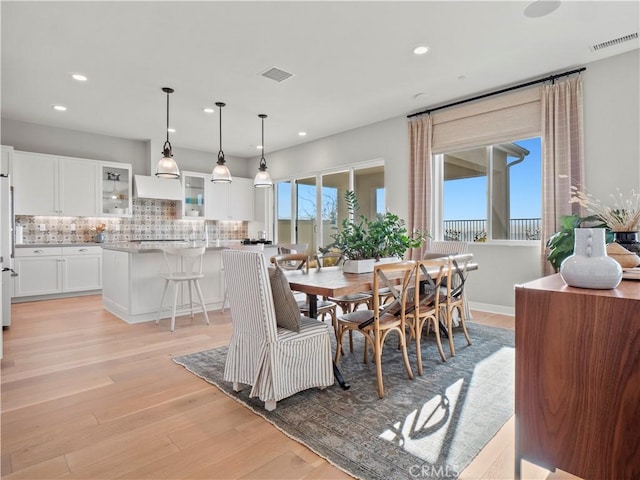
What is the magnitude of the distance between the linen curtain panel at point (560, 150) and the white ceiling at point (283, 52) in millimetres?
295

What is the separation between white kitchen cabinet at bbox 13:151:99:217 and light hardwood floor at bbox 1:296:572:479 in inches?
124

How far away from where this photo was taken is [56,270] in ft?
18.4

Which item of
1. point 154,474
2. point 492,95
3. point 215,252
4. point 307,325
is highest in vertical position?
point 492,95

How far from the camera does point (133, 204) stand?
688cm

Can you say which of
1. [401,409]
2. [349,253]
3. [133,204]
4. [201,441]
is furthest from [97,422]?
[133,204]

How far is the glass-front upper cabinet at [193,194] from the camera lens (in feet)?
24.0

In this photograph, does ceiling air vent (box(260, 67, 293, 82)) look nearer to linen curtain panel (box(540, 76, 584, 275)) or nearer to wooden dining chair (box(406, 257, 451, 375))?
wooden dining chair (box(406, 257, 451, 375))

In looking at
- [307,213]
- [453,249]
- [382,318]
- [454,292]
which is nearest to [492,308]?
[453,249]

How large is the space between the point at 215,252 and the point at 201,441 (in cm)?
314

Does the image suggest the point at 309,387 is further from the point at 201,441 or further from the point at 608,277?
the point at 608,277

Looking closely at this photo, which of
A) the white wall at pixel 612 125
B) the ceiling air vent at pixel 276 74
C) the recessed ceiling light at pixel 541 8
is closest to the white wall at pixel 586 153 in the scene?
the white wall at pixel 612 125

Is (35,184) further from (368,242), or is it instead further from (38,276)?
(368,242)

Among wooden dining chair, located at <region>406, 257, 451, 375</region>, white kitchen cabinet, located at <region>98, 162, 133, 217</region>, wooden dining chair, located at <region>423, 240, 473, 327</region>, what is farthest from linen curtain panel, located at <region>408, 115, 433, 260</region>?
white kitchen cabinet, located at <region>98, 162, 133, 217</region>

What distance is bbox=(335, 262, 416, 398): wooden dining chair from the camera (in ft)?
7.32
